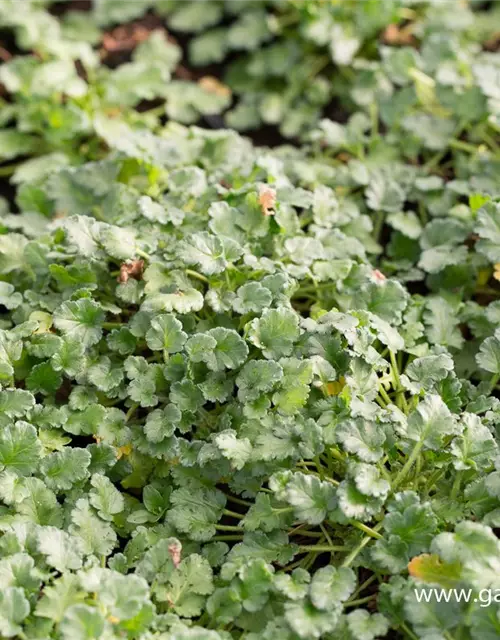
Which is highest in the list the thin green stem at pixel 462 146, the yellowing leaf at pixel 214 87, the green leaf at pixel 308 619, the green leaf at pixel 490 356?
the thin green stem at pixel 462 146

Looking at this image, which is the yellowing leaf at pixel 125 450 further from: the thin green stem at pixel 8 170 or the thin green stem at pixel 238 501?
the thin green stem at pixel 8 170

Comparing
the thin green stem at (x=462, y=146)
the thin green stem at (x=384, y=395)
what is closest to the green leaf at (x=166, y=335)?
the thin green stem at (x=384, y=395)

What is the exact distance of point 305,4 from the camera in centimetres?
310

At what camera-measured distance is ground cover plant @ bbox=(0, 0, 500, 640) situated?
1.73 metres

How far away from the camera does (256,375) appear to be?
6.47 feet

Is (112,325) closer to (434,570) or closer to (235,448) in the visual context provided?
(235,448)

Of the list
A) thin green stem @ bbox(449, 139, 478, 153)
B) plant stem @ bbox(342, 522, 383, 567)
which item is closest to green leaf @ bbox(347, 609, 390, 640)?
plant stem @ bbox(342, 522, 383, 567)

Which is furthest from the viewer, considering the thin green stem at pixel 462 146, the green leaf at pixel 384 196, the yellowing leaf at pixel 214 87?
the yellowing leaf at pixel 214 87

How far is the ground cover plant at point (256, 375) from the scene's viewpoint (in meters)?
1.73

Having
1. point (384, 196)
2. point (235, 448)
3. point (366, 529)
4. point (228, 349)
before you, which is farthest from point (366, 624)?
point (384, 196)

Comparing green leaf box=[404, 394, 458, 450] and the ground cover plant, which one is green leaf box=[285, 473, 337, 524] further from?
green leaf box=[404, 394, 458, 450]

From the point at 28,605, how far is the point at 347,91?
233 cm

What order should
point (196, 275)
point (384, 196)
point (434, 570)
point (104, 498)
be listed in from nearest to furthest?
1. point (434, 570)
2. point (104, 498)
3. point (196, 275)
4. point (384, 196)

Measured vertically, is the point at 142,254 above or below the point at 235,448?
above
